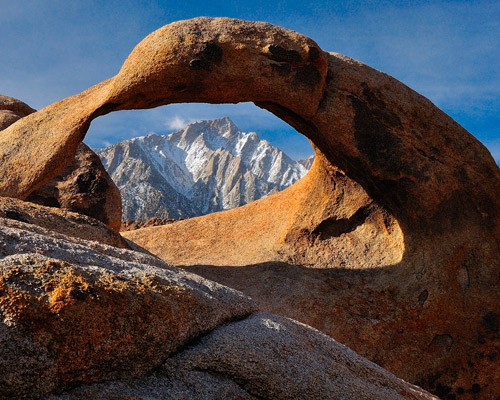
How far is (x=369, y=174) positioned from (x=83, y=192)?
4985 mm

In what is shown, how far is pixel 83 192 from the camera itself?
10148 mm

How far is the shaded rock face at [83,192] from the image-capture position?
10.1 meters

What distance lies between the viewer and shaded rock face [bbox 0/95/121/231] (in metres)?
10.1

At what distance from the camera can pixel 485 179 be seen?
9102 mm

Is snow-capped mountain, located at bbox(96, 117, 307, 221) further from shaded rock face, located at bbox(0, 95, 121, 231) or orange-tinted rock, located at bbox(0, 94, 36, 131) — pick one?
shaded rock face, located at bbox(0, 95, 121, 231)

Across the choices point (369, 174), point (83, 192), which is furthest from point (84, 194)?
point (369, 174)

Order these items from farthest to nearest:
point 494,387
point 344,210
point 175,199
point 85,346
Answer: point 175,199
point 344,210
point 494,387
point 85,346

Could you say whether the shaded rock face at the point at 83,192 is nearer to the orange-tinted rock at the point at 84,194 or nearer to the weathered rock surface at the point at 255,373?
the orange-tinted rock at the point at 84,194

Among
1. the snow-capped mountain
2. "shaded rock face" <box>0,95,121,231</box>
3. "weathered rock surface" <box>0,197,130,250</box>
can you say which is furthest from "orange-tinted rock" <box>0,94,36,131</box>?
the snow-capped mountain

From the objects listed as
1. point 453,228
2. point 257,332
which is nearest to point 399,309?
point 453,228

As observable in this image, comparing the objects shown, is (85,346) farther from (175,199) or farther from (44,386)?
(175,199)

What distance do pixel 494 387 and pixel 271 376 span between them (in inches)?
272

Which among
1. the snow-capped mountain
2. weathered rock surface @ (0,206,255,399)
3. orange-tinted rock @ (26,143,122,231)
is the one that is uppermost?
the snow-capped mountain

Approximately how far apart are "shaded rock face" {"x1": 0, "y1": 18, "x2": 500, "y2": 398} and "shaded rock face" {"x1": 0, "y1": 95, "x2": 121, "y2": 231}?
1386 millimetres
